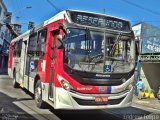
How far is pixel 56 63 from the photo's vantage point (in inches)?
392

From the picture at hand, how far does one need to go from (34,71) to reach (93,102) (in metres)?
3.90

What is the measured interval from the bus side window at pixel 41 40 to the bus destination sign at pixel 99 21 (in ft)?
6.79

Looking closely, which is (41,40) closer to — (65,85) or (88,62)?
(88,62)

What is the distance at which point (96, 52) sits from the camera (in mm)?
9898

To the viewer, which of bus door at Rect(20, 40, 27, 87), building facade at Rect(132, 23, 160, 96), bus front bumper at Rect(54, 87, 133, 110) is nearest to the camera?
bus front bumper at Rect(54, 87, 133, 110)

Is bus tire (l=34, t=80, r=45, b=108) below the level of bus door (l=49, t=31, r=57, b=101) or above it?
below

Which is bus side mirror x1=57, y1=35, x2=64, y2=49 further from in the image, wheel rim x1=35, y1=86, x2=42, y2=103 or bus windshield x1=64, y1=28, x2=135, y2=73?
wheel rim x1=35, y1=86, x2=42, y2=103

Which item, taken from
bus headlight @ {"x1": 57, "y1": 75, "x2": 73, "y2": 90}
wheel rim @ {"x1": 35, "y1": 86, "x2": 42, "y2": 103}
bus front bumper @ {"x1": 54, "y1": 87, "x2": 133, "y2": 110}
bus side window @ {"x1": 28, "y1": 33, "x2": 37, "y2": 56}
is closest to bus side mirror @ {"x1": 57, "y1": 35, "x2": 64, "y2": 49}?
bus headlight @ {"x1": 57, "y1": 75, "x2": 73, "y2": 90}

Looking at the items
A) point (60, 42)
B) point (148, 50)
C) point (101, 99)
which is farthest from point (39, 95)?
point (148, 50)

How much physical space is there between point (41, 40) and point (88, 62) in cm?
309

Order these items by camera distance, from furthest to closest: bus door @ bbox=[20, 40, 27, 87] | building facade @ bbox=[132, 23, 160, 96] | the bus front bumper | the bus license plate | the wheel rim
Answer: building facade @ bbox=[132, 23, 160, 96] → bus door @ bbox=[20, 40, 27, 87] → the wheel rim → the bus license plate → the bus front bumper

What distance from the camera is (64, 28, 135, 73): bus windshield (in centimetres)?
969

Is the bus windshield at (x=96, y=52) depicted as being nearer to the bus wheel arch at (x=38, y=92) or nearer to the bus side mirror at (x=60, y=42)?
the bus side mirror at (x=60, y=42)

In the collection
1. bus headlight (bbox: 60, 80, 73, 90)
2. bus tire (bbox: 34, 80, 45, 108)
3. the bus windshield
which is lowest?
bus tire (bbox: 34, 80, 45, 108)
